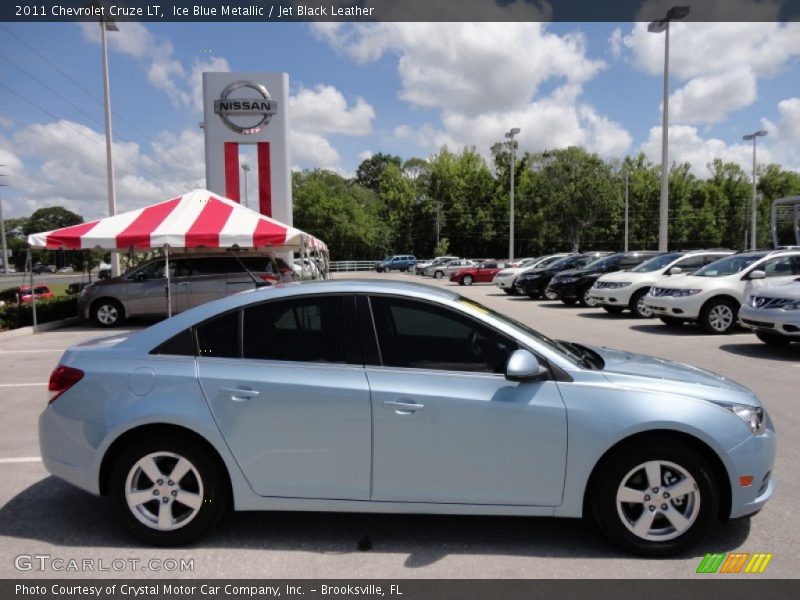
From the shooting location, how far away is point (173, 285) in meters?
14.7

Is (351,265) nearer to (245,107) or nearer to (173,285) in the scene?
(245,107)

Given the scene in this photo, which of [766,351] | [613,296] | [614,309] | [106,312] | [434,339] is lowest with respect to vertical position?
[766,351]

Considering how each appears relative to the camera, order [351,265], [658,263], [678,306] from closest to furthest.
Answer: [678,306] → [658,263] → [351,265]

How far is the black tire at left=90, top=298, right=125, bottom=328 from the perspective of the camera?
49.0 ft

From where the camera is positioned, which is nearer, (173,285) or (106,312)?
(173,285)

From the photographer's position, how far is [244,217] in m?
13.0

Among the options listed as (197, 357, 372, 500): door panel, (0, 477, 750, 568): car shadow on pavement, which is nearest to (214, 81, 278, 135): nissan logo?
(0, 477, 750, 568): car shadow on pavement

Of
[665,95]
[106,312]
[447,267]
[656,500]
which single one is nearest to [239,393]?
[656,500]

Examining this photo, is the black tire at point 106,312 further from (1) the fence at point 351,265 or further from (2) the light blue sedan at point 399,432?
(1) the fence at point 351,265

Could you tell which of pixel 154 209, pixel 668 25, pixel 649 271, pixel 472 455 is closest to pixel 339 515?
pixel 472 455

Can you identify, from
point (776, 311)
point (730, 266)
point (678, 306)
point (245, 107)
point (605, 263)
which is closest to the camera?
point (776, 311)

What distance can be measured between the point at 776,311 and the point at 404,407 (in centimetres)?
827

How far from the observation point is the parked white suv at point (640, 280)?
1523 cm
